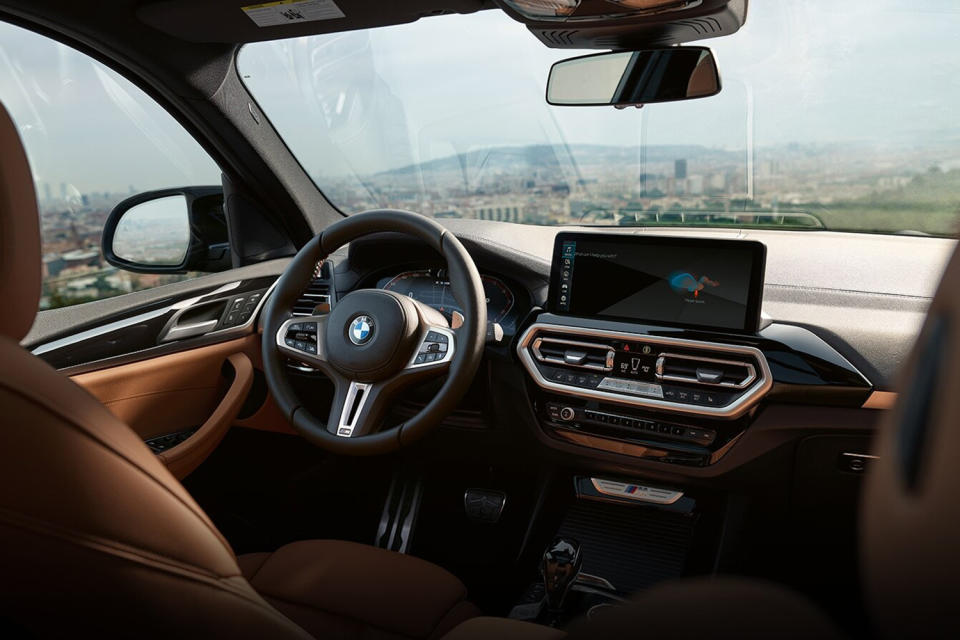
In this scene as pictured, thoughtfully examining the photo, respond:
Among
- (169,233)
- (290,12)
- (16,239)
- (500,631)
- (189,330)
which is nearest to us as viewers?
(16,239)

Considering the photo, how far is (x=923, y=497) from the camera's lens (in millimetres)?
453

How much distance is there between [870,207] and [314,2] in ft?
6.32

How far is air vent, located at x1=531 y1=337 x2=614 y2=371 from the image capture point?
2.38 meters

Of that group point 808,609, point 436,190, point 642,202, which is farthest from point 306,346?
point 808,609

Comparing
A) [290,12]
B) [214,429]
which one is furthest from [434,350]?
[290,12]

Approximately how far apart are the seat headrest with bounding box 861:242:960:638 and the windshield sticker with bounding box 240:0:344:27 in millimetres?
2398

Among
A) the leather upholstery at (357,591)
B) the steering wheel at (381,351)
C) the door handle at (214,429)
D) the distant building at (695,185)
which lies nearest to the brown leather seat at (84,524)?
the leather upholstery at (357,591)

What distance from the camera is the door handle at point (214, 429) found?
Result: 2502mm

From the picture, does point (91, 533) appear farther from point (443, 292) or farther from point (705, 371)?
point (443, 292)

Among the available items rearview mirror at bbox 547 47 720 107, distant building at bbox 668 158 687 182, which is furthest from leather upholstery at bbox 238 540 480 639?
distant building at bbox 668 158 687 182

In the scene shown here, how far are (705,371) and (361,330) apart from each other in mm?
1004

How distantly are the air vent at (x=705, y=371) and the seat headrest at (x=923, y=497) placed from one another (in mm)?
1719

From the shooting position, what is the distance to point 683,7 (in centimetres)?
204

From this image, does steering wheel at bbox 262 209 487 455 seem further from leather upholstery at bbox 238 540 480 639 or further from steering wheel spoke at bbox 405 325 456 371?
leather upholstery at bbox 238 540 480 639
